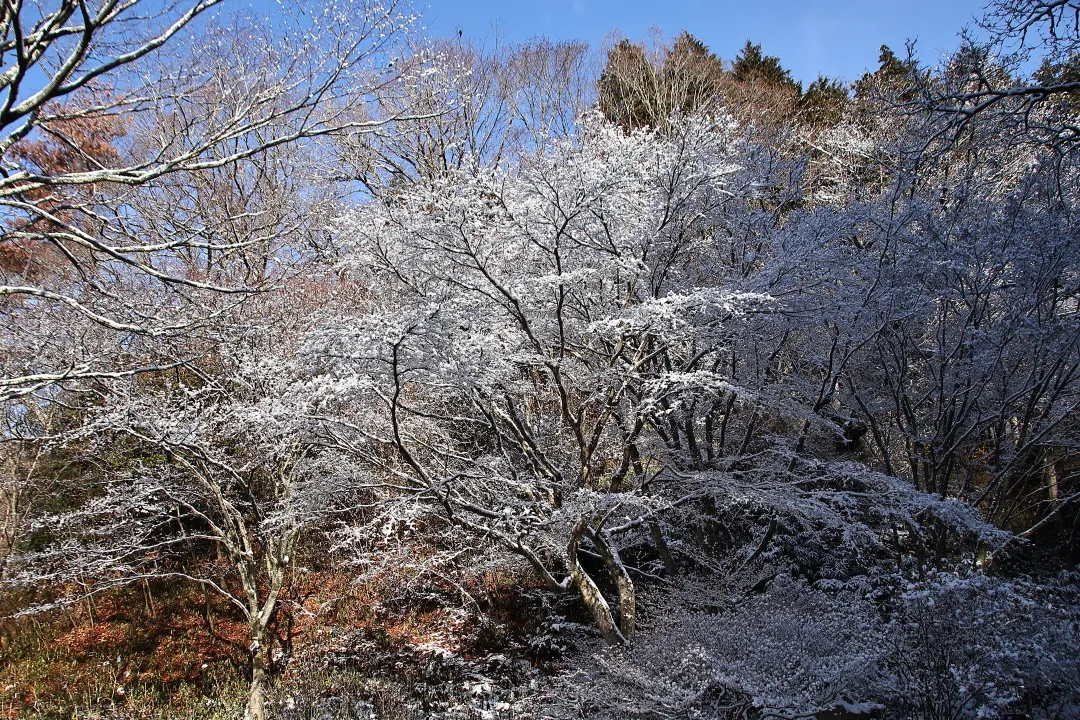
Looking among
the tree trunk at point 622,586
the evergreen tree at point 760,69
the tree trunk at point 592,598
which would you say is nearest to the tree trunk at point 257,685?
the tree trunk at point 592,598

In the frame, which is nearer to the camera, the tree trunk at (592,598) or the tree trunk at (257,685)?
the tree trunk at (592,598)

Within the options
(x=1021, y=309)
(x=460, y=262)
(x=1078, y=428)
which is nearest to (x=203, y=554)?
(x=460, y=262)

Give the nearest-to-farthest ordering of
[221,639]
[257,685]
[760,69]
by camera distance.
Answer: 1. [257,685]
2. [221,639]
3. [760,69]

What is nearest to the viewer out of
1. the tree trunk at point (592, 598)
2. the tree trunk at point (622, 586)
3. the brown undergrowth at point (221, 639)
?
the tree trunk at point (592, 598)

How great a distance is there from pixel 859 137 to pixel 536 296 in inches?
250

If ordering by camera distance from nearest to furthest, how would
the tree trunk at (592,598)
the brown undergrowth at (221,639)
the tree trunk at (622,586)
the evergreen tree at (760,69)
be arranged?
the tree trunk at (592,598), the tree trunk at (622,586), the brown undergrowth at (221,639), the evergreen tree at (760,69)

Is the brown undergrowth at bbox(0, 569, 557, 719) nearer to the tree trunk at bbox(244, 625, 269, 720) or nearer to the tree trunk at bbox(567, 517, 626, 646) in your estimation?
the tree trunk at bbox(244, 625, 269, 720)

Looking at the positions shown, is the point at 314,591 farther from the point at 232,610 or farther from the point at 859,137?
the point at 859,137

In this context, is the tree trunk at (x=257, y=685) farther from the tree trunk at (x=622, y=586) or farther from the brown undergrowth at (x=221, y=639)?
the tree trunk at (x=622, y=586)

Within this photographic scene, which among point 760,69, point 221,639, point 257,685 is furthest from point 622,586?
point 760,69

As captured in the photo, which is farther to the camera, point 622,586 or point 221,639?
point 221,639

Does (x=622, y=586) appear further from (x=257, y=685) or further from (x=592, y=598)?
(x=257, y=685)

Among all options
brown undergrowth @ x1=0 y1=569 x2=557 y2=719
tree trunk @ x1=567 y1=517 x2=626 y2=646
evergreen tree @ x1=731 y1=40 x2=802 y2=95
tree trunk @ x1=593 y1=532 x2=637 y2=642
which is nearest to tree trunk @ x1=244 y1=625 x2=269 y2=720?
brown undergrowth @ x1=0 y1=569 x2=557 y2=719

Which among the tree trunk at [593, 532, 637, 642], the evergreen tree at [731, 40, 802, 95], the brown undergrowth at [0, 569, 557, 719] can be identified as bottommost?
the brown undergrowth at [0, 569, 557, 719]
